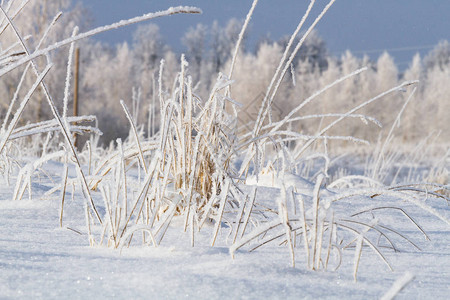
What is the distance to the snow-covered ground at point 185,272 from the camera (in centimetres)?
60

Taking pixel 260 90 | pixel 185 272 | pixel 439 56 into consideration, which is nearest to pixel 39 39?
pixel 260 90

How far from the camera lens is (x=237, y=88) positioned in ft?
63.8

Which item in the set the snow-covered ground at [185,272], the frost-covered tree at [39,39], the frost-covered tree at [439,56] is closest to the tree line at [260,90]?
the frost-covered tree at [39,39]

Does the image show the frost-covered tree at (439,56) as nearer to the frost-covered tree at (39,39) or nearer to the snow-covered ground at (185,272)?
the frost-covered tree at (39,39)

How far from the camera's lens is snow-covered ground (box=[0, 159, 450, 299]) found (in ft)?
1.96

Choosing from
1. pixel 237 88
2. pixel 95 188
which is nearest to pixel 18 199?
pixel 95 188

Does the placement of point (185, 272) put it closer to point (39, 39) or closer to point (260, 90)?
point (39, 39)

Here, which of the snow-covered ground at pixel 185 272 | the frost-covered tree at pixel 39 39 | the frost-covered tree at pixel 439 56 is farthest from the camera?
the frost-covered tree at pixel 439 56

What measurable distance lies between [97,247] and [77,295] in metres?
0.31

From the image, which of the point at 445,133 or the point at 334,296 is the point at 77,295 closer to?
the point at 334,296

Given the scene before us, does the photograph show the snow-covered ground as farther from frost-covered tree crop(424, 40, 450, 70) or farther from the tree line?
frost-covered tree crop(424, 40, 450, 70)

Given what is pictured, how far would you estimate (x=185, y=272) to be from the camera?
0.67 m

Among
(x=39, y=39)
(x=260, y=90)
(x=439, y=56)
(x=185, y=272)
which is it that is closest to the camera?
(x=185, y=272)

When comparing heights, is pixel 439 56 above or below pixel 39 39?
above
